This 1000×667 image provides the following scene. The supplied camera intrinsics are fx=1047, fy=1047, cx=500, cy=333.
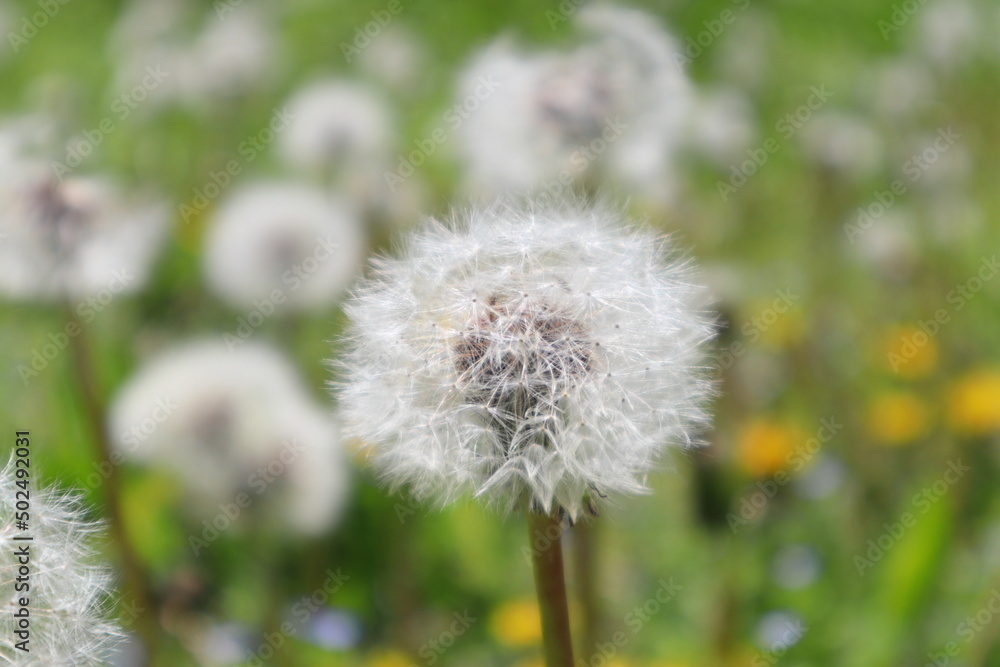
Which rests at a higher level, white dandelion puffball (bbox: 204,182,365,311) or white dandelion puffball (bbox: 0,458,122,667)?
white dandelion puffball (bbox: 0,458,122,667)

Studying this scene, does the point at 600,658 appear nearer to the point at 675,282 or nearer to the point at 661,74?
the point at 675,282

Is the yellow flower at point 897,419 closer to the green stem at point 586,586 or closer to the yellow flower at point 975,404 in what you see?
the yellow flower at point 975,404

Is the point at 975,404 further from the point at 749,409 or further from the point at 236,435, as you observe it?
the point at 236,435

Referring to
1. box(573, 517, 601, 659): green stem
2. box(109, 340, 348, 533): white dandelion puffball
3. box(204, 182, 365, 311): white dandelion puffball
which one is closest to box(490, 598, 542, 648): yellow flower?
box(573, 517, 601, 659): green stem

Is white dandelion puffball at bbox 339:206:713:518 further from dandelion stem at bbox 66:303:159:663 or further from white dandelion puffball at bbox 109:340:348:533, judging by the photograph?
white dandelion puffball at bbox 109:340:348:533

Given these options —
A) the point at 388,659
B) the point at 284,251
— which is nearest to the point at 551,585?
the point at 388,659

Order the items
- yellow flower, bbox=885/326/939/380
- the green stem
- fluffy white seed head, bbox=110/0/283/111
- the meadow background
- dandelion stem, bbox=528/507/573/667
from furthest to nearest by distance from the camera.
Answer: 1. fluffy white seed head, bbox=110/0/283/111
2. yellow flower, bbox=885/326/939/380
3. the meadow background
4. the green stem
5. dandelion stem, bbox=528/507/573/667
